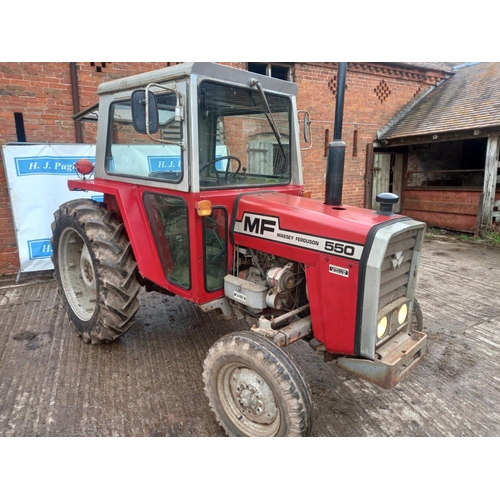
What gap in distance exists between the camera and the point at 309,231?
2.29 m

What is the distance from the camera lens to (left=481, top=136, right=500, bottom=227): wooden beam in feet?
25.8

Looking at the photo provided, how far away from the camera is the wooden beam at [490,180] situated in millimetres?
7879

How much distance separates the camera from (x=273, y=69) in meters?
7.94

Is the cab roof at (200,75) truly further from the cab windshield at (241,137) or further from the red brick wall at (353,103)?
the red brick wall at (353,103)

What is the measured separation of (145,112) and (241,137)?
829 millimetres

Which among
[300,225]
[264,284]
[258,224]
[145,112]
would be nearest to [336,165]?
[300,225]

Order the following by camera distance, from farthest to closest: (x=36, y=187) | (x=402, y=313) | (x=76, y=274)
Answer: (x=36, y=187) → (x=76, y=274) → (x=402, y=313)

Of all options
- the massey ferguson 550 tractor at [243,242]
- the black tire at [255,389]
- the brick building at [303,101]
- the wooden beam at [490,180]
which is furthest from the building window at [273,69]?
the black tire at [255,389]

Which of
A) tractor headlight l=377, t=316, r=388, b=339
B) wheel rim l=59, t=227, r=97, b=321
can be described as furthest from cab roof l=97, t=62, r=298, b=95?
tractor headlight l=377, t=316, r=388, b=339

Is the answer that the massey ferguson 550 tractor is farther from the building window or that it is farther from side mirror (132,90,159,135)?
the building window

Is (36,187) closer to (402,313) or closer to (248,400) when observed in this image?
(248,400)

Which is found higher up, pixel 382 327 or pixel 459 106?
pixel 459 106

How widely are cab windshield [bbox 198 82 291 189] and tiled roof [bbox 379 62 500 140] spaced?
20.9ft

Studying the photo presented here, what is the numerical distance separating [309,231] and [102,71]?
4760 mm
